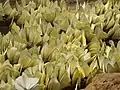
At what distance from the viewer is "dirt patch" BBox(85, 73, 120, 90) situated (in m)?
1.00

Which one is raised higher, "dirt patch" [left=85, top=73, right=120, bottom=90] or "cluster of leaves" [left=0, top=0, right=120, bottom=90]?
"cluster of leaves" [left=0, top=0, right=120, bottom=90]

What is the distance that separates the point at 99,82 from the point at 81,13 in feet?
2.02

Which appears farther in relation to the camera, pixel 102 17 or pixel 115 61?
pixel 102 17

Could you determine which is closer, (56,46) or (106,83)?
(106,83)

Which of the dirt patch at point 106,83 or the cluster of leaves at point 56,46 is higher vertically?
the cluster of leaves at point 56,46

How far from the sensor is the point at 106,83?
1.01 m

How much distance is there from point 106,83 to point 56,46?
320mm

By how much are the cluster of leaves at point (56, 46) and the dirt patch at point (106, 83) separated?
0.22 ft

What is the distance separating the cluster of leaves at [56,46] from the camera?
108cm

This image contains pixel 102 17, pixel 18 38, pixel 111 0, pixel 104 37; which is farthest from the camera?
pixel 111 0

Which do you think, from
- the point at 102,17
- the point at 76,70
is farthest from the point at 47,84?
the point at 102,17

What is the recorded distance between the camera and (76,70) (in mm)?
1114

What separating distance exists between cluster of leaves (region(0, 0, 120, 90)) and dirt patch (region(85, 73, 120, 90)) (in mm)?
68

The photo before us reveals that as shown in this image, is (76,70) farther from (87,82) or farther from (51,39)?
(51,39)
